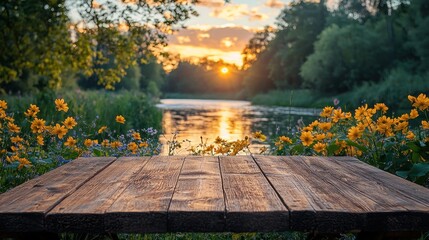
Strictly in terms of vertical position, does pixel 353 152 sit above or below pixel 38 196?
below

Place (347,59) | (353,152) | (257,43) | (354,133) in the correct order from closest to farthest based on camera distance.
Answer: (354,133), (353,152), (347,59), (257,43)

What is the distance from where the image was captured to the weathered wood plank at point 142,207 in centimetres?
153

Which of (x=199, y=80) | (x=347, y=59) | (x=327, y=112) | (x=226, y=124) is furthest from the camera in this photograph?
(x=199, y=80)

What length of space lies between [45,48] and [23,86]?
1214 centimetres

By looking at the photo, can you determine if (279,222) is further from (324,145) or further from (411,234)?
(324,145)

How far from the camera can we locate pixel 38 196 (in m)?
1.80

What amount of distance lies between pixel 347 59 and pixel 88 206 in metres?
33.8

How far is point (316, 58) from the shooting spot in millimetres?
36719

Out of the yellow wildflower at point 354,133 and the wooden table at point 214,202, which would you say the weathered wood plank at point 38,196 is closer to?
the wooden table at point 214,202

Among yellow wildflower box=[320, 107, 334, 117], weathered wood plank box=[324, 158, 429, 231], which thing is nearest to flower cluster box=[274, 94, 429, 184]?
yellow wildflower box=[320, 107, 334, 117]

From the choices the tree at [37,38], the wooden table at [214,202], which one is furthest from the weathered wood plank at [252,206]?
the tree at [37,38]

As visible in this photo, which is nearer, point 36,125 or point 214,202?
point 214,202

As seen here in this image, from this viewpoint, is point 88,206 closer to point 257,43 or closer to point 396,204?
point 396,204

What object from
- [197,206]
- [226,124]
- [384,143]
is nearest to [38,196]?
[197,206]
